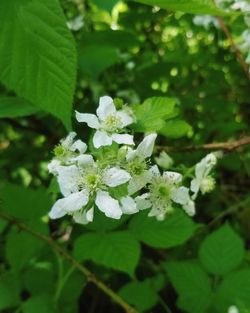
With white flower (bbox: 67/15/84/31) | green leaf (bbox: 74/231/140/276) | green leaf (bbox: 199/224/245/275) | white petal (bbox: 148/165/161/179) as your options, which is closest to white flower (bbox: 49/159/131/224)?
white petal (bbox: 148/165/161/179)

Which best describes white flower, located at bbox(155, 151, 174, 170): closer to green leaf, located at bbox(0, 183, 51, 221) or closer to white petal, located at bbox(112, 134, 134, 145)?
white petal, located at bbox(112, 134, 134, 145)

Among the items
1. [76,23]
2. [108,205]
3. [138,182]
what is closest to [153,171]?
[138,182]

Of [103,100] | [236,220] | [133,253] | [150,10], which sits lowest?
[236,220]

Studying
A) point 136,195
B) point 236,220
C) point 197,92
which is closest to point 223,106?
point 197,92

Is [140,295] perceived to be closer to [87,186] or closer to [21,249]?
[21,249]

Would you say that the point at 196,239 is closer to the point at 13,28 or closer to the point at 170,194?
the point at 170,194

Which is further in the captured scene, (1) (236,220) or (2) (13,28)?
(1) (236,220)

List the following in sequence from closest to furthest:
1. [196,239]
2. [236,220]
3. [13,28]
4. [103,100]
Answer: [13,28] → [103,100] → [196,239] → [236,220]
